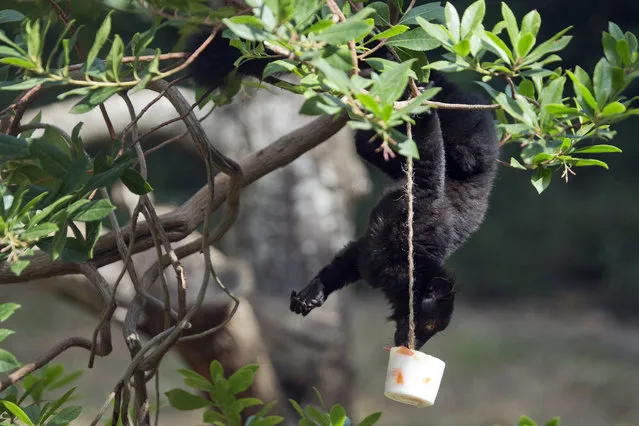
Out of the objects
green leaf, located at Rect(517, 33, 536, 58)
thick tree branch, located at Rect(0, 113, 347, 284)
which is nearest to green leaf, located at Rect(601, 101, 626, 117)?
green leaf, located at Rect(517, 33, 536, 58)

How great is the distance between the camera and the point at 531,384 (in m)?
6.78

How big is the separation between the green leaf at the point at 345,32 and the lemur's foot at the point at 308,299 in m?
1.43

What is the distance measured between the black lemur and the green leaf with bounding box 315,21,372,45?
40.2 inches

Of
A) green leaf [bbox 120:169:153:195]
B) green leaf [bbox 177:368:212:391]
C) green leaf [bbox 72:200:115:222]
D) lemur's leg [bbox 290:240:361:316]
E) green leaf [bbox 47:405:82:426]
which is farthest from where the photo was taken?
lemur's leg [bbox 290:240:361:316]

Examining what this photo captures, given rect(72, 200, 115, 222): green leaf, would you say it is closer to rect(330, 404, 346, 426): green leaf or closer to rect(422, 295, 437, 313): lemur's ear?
rect(330, 404, 346, 426): green leaf

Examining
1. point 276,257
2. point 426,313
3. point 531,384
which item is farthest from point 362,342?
point 426,313

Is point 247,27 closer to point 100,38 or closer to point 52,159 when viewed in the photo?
point 100,38

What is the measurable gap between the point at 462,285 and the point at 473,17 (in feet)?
11.1

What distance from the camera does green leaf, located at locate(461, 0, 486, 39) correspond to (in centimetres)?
131

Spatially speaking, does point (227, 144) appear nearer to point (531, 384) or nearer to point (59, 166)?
point (59, 166)

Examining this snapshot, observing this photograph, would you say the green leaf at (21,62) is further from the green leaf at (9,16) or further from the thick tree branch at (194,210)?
the thick tree branch at (194,210)

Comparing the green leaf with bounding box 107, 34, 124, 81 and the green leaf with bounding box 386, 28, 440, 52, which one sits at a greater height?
the green leaf with bounding box 107, 34, 124, 81

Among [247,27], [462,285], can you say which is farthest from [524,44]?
[462,285]

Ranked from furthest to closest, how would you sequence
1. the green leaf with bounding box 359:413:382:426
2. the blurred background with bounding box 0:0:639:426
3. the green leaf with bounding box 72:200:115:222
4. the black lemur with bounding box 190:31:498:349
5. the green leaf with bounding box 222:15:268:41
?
the blurred background with bounding box 0:0:639:426 → the black lemur with bounding box 190:31:498:349 → the green leaf with bounding box 359:413:382:426 → the green leaf with bounding box 72:200:115:222 → the green leaf with bounding box 222:15:268:41
